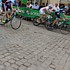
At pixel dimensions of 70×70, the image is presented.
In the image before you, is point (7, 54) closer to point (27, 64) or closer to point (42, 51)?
point (27, 64)

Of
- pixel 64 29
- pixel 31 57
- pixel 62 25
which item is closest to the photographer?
pixel 31 57

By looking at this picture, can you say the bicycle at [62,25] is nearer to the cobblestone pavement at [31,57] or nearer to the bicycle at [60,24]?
the bicycle at [60,24]

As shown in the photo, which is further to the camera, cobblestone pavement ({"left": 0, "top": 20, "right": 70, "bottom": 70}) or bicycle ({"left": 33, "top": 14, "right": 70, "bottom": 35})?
bicycle ({"left": 33, "top": 14, "right": 70, "bottom": 35})

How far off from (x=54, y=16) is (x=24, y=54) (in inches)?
263

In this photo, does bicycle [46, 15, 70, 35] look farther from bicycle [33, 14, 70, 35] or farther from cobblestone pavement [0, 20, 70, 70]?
cobblestone pavement [0, 20, 70, 70]

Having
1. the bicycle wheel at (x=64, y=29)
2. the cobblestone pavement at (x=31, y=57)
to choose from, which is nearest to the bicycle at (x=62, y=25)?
the bicycle wheel at (x=64, y=29)

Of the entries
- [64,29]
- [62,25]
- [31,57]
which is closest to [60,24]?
[62,25]

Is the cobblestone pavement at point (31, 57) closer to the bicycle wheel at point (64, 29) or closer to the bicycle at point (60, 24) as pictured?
the bicycle wheel at point (64, 29)

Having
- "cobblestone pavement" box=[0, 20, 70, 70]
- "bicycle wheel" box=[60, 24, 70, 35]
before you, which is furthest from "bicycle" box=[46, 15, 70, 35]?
"cobblestone pavement" box=[0, 20, 70, 70]

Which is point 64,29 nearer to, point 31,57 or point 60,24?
point 60,24

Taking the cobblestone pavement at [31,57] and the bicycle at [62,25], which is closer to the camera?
the cobblestone pavement at [31,57]

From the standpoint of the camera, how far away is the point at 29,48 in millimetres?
6441

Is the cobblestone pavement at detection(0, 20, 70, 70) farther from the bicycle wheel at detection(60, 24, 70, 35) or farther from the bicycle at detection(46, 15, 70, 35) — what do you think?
the bicycle at detection(46, 15, 70, 35)

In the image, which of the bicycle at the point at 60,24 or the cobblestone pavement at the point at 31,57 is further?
the bicycle at the point at 60,24
